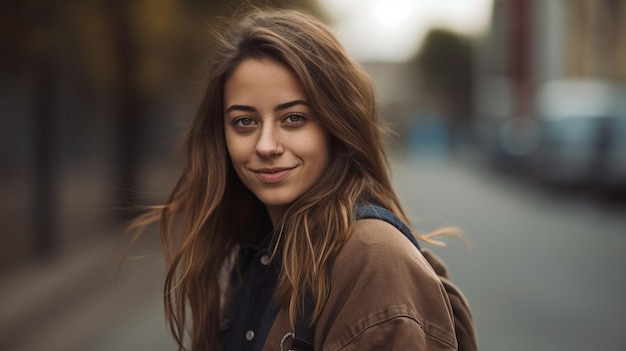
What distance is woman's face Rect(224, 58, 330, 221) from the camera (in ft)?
6.59

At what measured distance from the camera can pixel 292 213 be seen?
207cm

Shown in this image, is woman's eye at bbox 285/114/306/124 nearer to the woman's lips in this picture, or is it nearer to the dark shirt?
the woman's lips

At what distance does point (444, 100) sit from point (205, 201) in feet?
239

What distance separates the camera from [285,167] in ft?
6.72

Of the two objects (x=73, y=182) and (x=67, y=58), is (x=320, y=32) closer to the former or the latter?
(x=67, y=58)

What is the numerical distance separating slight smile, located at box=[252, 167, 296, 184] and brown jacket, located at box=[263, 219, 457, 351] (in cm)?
34

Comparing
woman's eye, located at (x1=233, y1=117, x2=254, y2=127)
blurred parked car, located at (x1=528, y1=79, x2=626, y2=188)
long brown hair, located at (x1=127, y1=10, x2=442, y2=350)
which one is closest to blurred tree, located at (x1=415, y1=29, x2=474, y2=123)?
blurred parked car, located at (x1=528, y1=79, x2=626, y2=188)

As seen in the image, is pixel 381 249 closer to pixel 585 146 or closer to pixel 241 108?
pixel 241 108

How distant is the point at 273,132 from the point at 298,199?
0.20m

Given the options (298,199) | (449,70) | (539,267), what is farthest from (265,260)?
(449,70)

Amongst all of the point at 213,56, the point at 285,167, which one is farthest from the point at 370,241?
the point at 213,56

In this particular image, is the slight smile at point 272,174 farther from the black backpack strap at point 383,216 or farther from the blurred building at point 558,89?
the blurred building at point 558,89

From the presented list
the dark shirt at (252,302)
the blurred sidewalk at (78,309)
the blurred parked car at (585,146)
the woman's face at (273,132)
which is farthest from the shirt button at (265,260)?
the blurred parked car at (585,146)

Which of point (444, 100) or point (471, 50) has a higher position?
point (471, 50)
